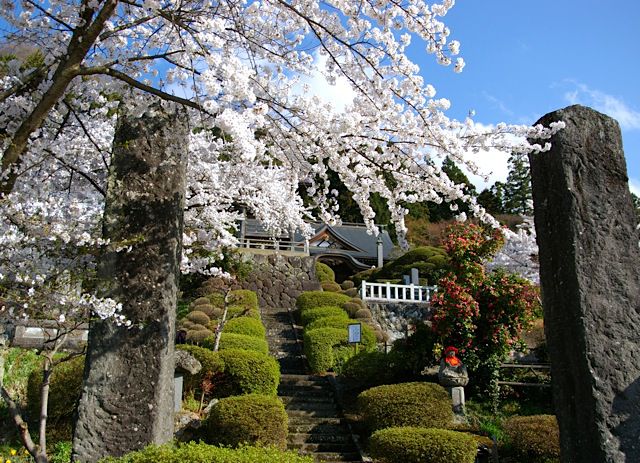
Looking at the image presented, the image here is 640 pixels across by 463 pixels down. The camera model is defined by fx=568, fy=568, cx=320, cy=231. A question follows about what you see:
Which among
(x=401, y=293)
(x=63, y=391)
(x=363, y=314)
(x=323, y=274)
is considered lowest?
(x=63, y=391)

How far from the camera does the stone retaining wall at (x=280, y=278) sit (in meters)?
20.2

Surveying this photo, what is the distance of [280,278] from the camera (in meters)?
21.0

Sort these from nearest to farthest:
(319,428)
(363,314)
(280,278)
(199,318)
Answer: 1. (319,428)
2. (199,318)
3. (363,314)
4. (280,278)

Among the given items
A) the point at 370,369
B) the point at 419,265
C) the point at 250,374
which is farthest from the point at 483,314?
the point at 419,265

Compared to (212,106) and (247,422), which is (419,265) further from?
(212,106)

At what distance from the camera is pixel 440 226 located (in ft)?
103

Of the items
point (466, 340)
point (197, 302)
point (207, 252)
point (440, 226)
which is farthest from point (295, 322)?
point (440, 226)

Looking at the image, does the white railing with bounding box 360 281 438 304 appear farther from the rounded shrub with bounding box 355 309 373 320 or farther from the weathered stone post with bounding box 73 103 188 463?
the weathered stone post with bounding box 73 103 188 463

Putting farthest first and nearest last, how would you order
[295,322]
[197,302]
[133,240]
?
[295,322]
[197,302]
[133,240]

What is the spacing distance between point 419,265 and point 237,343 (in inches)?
438

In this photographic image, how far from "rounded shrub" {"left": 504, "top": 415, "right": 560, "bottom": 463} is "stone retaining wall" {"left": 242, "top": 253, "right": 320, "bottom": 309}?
42.0 ft

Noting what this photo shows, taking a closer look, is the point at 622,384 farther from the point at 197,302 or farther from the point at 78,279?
the point at 197,302

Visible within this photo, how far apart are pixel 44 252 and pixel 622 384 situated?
440 centimetres

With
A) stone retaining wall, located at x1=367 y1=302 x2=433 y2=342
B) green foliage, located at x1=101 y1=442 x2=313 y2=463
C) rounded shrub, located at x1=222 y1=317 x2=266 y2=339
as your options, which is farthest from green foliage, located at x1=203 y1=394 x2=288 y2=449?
stone retaining wall, located at x1=367 y1=302 x2=433 y2=342
